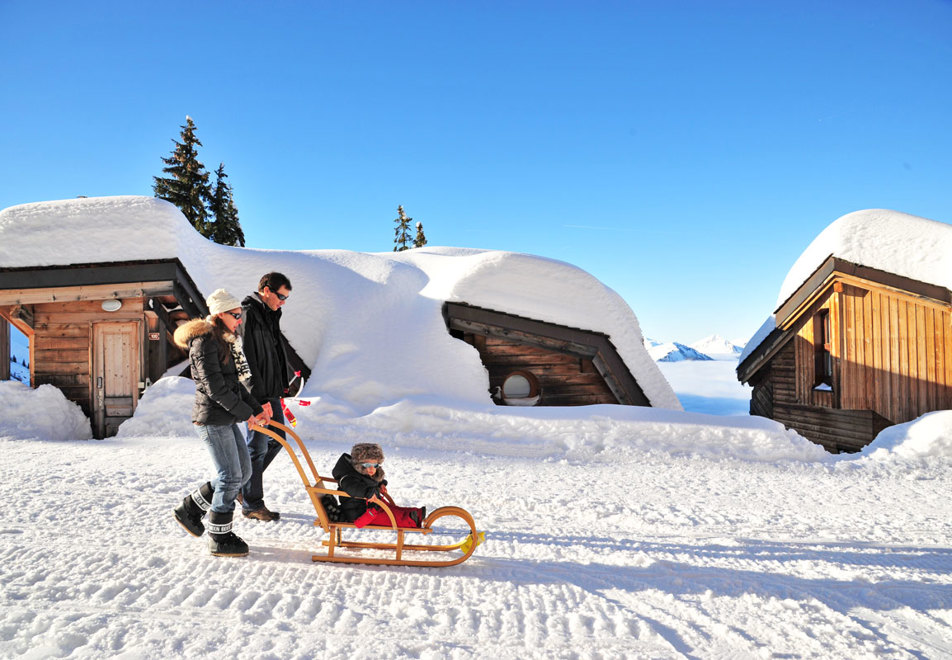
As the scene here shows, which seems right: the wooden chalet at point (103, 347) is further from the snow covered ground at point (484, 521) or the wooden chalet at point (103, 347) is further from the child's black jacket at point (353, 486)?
the child's black jacket at point (353, 486)

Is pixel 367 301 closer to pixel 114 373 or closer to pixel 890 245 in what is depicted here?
pixel 114 373

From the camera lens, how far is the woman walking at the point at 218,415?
10.1 feet

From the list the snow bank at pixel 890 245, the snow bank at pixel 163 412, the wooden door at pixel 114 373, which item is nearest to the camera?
the snow bank at pixel 163 412

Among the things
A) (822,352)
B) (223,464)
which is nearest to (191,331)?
(223,464)

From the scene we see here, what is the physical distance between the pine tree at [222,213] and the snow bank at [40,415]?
14888mm

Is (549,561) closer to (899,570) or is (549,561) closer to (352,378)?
(899,570)

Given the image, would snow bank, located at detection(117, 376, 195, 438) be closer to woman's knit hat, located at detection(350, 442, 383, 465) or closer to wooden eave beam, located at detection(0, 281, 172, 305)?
wooden eave beam, located at detection(0, 281, 172, 305)

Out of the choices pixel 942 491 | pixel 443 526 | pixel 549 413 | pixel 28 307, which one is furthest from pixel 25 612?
pixel 28 307

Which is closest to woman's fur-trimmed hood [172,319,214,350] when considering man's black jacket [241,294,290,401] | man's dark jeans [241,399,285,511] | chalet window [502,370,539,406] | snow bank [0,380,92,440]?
man's black jacket [241,294,290,401]

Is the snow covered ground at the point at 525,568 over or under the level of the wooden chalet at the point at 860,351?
under

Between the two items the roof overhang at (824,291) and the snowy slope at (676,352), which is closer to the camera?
the roof overhang at (824,291)

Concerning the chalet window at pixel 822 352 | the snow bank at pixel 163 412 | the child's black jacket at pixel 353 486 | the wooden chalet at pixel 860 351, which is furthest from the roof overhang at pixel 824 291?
the snow bank at pixel 163 412

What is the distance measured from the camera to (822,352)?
1112cm

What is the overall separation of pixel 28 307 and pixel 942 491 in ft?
49.1
